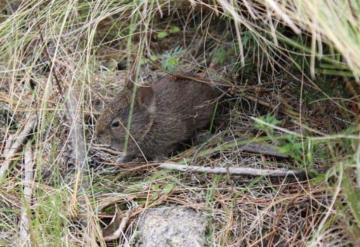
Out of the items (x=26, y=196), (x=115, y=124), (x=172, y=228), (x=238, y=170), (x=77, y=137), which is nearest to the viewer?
(x=172, y=228)

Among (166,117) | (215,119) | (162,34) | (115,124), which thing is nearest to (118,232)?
(115,124)

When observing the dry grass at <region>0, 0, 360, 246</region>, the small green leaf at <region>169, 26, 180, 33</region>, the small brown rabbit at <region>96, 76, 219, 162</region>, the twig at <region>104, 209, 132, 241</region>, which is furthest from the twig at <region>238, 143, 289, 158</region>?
the small green leaf at <region>169, 26, 180, 33</region>

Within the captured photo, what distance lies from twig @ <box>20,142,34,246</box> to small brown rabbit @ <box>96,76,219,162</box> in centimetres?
44

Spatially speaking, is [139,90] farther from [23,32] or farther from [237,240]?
[237,240]

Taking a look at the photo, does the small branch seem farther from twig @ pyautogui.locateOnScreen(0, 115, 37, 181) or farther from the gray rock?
twig @ pyautogui.locateOnScreen(0, 115, 37, 181)

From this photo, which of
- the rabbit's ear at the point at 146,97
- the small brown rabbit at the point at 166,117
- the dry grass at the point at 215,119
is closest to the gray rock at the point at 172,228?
the dry grass at the point at 215,119

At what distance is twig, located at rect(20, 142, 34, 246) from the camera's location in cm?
396

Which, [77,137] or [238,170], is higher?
[77,137]

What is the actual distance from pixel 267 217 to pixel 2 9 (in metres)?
2.58

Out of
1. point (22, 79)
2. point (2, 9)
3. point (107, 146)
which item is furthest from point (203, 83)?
point (2, 9)

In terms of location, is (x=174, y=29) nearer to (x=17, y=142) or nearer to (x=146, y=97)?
(x=146, y=97)

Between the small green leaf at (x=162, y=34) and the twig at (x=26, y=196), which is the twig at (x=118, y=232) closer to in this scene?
the twig at (x=26, y=196)

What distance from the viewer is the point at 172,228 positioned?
12.8 ft

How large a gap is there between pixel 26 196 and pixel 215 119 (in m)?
1.22
